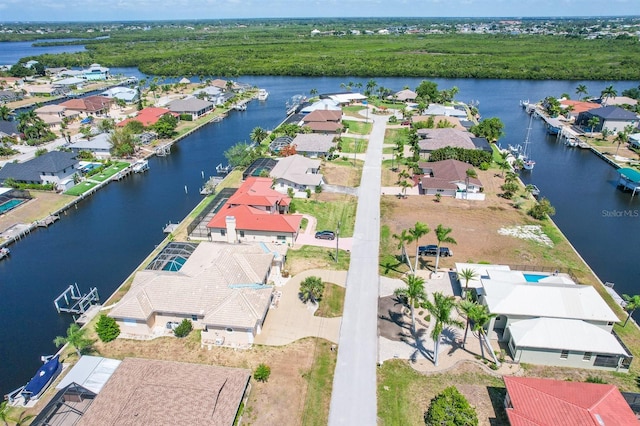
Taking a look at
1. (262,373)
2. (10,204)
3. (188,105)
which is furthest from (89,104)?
(262,373)

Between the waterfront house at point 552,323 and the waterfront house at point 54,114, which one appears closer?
the waterfront house at point 552,323

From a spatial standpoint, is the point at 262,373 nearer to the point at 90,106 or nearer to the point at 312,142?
the point at 312,142

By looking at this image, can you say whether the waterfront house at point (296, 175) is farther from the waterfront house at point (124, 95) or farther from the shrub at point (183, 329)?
the waterfront house at point (124, 95)

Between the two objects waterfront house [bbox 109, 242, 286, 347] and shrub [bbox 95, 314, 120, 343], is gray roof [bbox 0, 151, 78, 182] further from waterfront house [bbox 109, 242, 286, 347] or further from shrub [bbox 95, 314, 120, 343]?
shrub [bbox 95, 314, 120, 343]

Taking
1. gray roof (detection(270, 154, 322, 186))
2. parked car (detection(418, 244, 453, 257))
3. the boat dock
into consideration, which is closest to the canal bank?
the boat dock

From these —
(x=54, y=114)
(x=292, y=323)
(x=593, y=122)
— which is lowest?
(x=292, y=323)

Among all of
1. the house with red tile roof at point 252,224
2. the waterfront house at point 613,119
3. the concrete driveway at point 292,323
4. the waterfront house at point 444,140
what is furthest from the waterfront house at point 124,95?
the waterfront house at point 613,119
